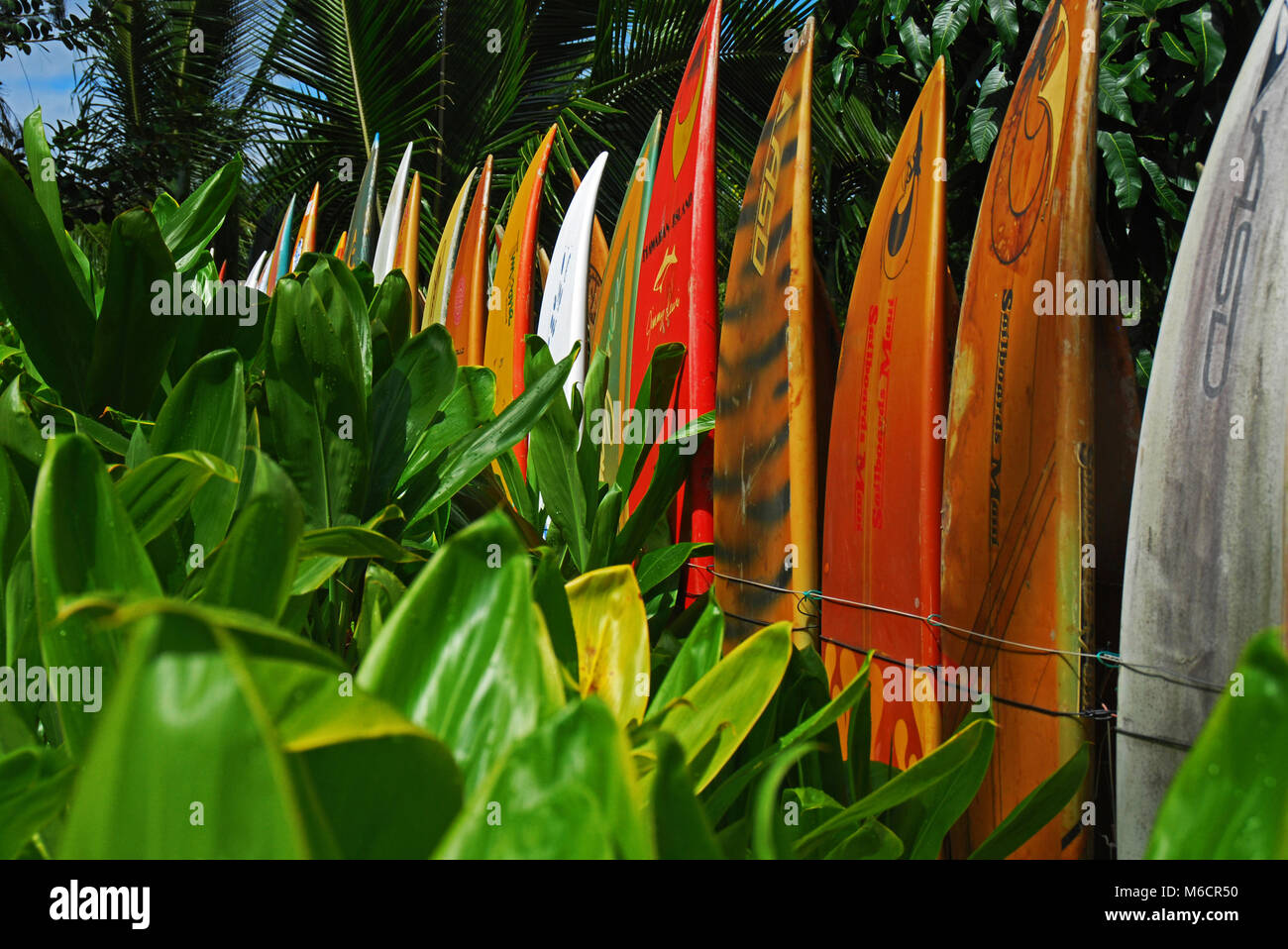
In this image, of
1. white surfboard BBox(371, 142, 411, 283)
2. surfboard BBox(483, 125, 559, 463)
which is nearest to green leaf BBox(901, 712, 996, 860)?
surfboard BBox(483, 125, 559, 463)

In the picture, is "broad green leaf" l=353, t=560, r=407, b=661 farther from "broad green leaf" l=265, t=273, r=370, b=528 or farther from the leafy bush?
"broad green leaf" l=265, t=273, r=370, b=528

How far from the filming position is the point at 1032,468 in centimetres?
115

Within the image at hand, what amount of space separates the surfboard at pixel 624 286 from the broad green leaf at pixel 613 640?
1279mm

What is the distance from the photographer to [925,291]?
140cm

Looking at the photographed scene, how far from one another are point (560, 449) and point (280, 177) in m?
9.50

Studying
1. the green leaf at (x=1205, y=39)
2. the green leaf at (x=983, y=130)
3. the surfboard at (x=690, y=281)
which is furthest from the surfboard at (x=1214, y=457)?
the green leaf at (x=983, y=130)

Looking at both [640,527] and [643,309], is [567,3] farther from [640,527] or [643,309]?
[640,527]

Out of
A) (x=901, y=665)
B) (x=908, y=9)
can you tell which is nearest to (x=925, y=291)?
(x=901, y=665)

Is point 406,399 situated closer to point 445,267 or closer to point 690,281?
point 690,281

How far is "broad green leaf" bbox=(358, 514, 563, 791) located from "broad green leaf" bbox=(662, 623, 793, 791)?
0.14 m

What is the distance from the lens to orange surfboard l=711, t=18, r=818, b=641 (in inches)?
60.4

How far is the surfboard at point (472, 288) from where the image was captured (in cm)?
317

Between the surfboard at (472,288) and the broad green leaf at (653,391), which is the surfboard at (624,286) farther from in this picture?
the surfboard at (472,288)
